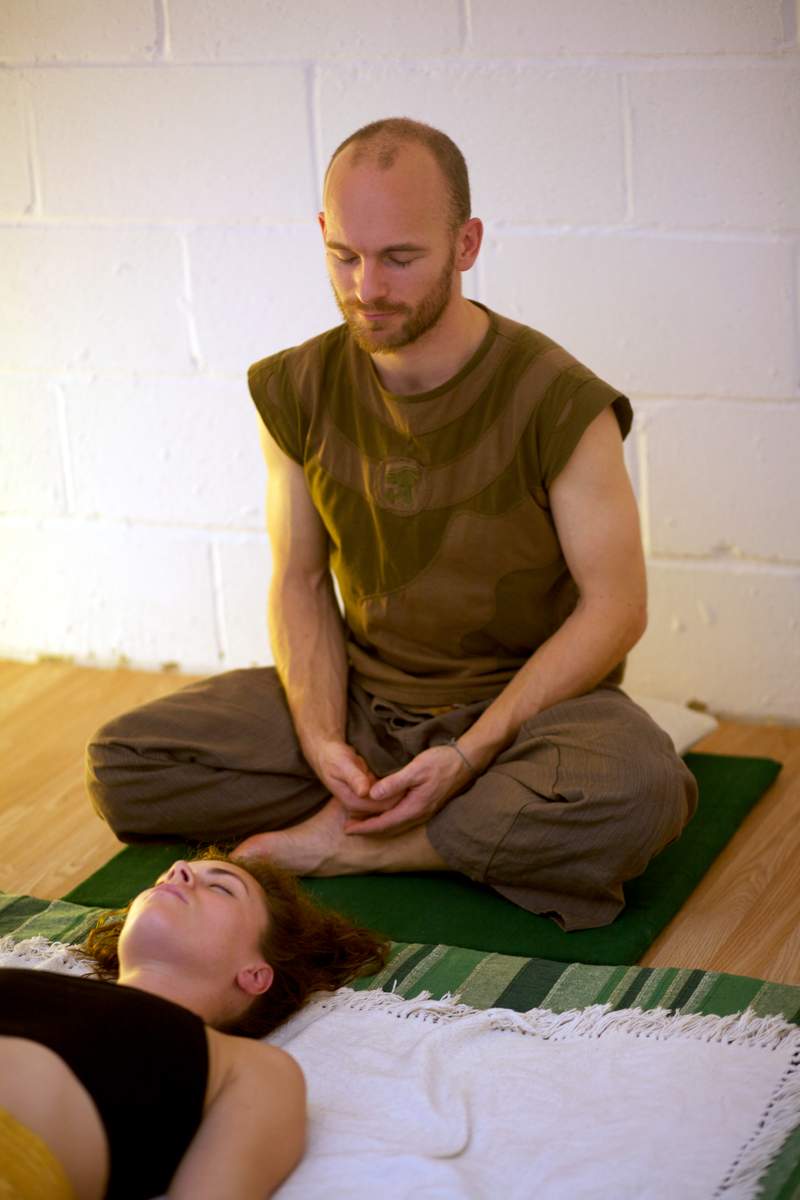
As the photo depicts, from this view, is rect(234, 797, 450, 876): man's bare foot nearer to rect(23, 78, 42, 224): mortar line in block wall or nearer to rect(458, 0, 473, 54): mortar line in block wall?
rect(458, 0, 473, 54): mortar line in block wall

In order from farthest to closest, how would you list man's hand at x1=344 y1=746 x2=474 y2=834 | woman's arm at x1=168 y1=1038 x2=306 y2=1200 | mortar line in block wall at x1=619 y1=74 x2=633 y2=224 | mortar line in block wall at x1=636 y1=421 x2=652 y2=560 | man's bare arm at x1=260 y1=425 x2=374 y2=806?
mortar line in block wall at x1=636 y1=421 x2=652 y2=560 → mortar line in block wall at x1=619 y1=74 x2=633 y2=224 → man's bare arm at x1=260 y1=425 x2=374 y2=806 → man's hand at x1=344 y1=746 x2=474 y2=834 → woman's arm at x1=168 y1=1038 x2=306 y2=1200

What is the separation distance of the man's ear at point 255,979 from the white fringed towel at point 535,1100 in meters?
0.10

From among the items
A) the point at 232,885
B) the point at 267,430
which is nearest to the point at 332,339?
the point at 267,430

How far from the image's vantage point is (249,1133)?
1.71 metres

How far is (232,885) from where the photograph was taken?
2.08m

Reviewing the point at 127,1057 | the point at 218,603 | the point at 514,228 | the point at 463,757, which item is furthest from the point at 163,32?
the point at 127,1057

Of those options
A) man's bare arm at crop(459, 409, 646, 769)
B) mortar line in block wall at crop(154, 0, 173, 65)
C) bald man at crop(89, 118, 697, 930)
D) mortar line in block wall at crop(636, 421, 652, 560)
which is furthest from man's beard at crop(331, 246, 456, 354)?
mortar line in block wall at crop(154, 0, 173, 65)

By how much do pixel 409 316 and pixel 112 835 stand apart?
1086mm

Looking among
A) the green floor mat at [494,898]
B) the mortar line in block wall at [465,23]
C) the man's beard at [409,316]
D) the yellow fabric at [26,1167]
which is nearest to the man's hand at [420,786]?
the green floor mat at [494,898]

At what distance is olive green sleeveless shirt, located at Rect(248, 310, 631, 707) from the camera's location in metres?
2.52

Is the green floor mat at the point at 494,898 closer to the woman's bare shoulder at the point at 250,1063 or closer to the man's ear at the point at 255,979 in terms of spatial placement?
the man's ear at the point at 255,979

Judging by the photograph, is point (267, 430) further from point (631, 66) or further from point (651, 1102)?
point (651, 1102)

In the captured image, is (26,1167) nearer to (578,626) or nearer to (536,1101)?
(536,1101)

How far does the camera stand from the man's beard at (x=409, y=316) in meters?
2.41
